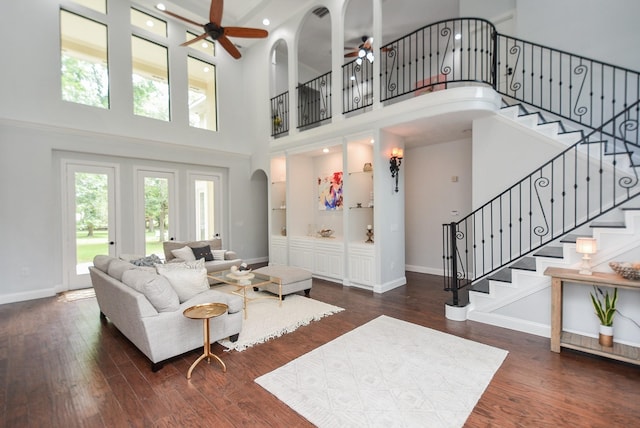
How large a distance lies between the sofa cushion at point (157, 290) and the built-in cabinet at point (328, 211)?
3480mm

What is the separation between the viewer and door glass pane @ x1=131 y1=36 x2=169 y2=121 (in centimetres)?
639

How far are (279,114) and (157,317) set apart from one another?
616 cm

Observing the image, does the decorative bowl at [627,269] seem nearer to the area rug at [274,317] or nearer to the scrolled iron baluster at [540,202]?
the scrolled iron baluster at [540,202]

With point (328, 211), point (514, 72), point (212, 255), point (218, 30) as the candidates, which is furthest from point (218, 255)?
point (514, 72)

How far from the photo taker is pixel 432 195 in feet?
21.9

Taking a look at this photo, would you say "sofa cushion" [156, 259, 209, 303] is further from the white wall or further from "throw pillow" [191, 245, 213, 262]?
the white wall

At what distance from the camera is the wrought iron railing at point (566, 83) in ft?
14.4

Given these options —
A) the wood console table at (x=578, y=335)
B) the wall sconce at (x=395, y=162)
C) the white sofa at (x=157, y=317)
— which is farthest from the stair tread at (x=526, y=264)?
the white sofa at (x=157, y=317)

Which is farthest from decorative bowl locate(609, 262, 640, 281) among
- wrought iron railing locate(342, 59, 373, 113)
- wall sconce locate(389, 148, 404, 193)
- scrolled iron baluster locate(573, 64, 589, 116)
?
wrought iron railing locate(342, 59, 373, 113)

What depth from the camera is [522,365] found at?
283cm

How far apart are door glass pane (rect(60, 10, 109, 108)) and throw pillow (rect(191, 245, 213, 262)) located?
352 cm

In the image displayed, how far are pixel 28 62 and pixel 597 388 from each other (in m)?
8.97

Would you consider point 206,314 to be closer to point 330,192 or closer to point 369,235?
point 369,235

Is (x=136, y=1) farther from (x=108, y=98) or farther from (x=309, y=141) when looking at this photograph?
(x=309, y=141)
